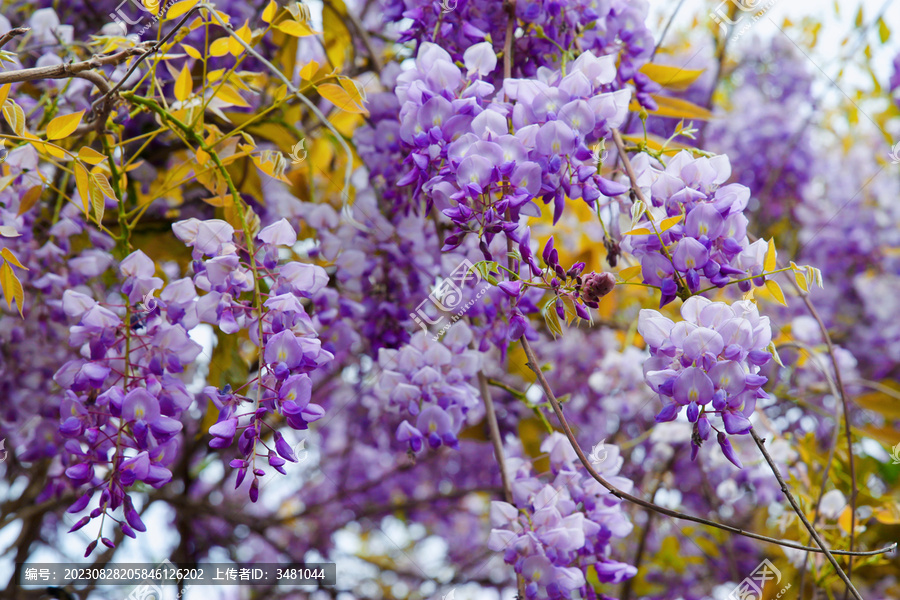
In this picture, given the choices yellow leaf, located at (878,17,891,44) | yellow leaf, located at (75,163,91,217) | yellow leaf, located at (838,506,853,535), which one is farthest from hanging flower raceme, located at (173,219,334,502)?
yellow leaf, located at (878,17,891,44)

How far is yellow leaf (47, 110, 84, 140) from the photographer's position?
0.75m

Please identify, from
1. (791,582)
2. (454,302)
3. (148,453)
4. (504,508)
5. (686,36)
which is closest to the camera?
(148,453)

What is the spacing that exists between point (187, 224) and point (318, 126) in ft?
1.71

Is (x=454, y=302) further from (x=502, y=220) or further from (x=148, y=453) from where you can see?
(x=148, y=453)

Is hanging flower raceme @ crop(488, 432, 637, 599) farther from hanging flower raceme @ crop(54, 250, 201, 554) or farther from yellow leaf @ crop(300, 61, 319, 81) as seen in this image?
yellow leaf @ crop(300, 61, 319, 81)

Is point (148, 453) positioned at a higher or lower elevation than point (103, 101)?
lower

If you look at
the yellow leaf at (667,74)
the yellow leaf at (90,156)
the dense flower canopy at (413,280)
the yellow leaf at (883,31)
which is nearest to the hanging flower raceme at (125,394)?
the dense flower canopy at (413,280)

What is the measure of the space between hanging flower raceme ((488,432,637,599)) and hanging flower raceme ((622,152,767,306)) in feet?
0.92

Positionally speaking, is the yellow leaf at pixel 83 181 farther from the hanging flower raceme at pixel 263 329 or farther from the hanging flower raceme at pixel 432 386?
the hanging flower raceme at pixel 432 386

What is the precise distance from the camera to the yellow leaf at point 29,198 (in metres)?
0.91

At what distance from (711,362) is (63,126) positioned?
0.73m

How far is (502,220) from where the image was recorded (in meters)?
0.74

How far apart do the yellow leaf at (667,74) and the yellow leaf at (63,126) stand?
2.72 ft

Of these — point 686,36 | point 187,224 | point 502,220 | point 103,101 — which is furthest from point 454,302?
point 686,36
